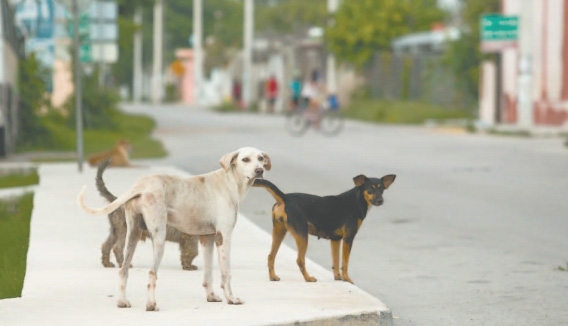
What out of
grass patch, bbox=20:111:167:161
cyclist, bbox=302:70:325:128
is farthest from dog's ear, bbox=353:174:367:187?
cyclist, bbox=302:70:325:128

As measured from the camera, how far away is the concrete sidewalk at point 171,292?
25.0ft

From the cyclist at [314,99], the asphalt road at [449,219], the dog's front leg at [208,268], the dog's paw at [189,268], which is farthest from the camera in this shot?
the cyclist at [314,99]

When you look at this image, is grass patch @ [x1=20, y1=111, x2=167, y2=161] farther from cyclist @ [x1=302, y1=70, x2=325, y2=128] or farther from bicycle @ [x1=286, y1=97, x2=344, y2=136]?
cyclist @ [x1=302, y1=70, x2=325, y2=128]

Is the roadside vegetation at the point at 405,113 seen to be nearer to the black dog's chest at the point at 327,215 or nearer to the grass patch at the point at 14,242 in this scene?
the grass patch at the point at 14,242

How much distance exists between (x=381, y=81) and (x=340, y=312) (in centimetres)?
4524

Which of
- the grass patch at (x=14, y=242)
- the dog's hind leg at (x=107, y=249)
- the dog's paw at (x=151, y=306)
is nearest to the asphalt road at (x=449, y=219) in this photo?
the dog's paw at (x=151, y=306)

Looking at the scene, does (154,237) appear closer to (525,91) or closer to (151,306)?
(151,306)

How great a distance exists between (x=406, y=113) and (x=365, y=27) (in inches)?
395

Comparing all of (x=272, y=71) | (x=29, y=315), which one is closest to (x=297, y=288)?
(x=29, y=315)

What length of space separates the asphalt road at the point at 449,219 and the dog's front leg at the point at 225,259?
115cm

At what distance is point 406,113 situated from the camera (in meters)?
44.6

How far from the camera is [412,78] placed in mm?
48844

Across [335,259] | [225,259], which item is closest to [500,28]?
[335,259]

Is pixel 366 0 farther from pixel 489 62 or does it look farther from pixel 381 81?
pixel 489 62
